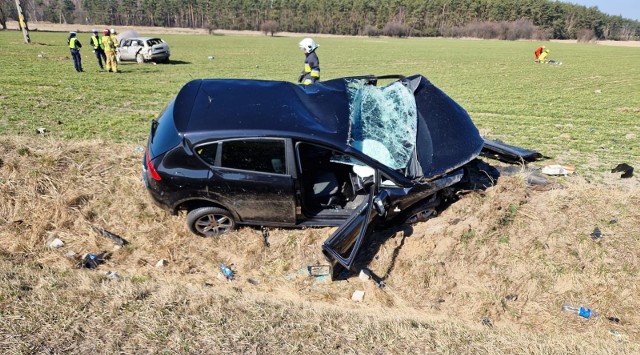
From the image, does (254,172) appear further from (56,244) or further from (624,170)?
(624,170)

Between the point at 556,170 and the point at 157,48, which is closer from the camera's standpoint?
the point at 556,170

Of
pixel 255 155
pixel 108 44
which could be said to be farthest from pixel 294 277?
pixel 108 44

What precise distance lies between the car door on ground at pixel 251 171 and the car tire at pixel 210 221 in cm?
29

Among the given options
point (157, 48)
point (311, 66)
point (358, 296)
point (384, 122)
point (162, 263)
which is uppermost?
point (311, 66)

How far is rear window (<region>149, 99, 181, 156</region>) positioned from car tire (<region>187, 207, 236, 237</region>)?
31.7 inches

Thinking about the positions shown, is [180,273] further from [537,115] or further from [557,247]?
[537,115]

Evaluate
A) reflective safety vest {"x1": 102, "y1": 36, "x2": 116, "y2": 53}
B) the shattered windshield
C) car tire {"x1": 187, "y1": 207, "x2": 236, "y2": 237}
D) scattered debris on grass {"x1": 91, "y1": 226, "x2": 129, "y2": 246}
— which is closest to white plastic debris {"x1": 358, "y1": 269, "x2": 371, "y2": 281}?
the shattered windshield

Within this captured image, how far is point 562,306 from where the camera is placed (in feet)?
15.2

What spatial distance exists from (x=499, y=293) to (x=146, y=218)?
14.3 ft

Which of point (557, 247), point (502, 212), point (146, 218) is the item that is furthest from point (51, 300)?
point (557, 247)

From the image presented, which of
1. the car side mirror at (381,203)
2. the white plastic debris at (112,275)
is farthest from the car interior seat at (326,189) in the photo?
the white plastic debris at (112,275)

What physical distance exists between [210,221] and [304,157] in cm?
135

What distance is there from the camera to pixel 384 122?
5.22m

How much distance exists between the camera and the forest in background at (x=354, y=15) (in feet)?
286
